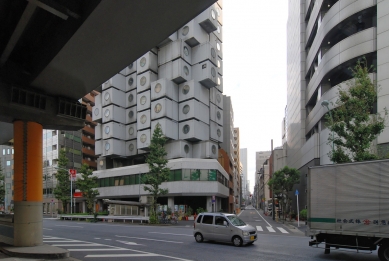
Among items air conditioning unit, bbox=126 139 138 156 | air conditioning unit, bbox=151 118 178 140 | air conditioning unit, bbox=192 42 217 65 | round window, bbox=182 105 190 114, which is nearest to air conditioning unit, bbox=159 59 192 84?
air conditioning unit, bbox=192 42 217 65

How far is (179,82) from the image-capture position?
57531 millimetres

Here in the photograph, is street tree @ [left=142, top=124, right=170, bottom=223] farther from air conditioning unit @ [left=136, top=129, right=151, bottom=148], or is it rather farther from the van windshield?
the van windshield

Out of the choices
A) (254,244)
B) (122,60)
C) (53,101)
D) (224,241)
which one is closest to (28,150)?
(53,101)

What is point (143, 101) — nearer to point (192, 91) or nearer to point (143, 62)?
point (143, 62)

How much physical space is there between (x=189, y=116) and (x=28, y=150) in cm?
4070

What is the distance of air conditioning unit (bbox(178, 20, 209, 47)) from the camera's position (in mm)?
56725

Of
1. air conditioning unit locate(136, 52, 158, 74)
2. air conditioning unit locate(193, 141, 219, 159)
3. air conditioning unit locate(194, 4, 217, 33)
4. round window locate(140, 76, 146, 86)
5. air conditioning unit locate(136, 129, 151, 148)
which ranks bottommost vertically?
air conditioning unit locate(193, 141, 219, 159)

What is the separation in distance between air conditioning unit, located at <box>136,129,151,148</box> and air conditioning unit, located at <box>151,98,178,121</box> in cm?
325

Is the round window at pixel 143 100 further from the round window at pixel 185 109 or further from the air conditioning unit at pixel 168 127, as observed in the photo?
the round window at pixel 185 109

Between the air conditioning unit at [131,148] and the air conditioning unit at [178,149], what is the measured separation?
859cm

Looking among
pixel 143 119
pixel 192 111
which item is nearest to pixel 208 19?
pixel 192 111

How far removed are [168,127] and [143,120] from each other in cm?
633

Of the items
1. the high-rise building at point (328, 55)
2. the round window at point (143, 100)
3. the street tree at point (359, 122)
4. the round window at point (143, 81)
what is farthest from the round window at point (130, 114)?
the street tree at point (359, 122)

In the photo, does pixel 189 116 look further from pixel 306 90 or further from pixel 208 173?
pixel 306 90
